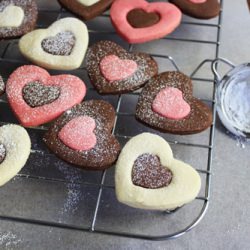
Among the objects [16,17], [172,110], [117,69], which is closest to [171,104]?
[172,110]

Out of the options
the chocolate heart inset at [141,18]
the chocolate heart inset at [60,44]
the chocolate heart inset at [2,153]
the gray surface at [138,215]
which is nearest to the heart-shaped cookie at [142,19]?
the chocolate heart inset at [141,18]

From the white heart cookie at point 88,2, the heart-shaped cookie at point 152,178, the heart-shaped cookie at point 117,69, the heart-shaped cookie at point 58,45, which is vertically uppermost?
the white heart cookie at point 88,2

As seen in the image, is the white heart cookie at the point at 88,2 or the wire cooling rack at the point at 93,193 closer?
the wire cooling rack at the point at 93,193

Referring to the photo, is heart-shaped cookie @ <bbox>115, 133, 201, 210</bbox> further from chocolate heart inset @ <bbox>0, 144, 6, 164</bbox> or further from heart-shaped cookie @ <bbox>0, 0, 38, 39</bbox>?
heart-shaped cookie @ <bbox>0, 0, 38, 39</bbox>

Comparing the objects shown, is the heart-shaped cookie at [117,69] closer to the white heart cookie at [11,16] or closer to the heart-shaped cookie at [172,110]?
the heart-shaped cookie at [172,110]

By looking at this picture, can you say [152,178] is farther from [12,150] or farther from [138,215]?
[12,150]

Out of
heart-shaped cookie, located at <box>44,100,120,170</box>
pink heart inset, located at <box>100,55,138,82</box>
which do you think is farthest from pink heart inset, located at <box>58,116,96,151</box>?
pink heart inset, located at <box>100,55,138,82</box>

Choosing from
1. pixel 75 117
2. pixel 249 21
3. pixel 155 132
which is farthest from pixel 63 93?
pixel 249 21

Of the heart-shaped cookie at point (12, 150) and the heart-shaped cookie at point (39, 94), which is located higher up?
the heart-shaped cookie at point (39, 94)
